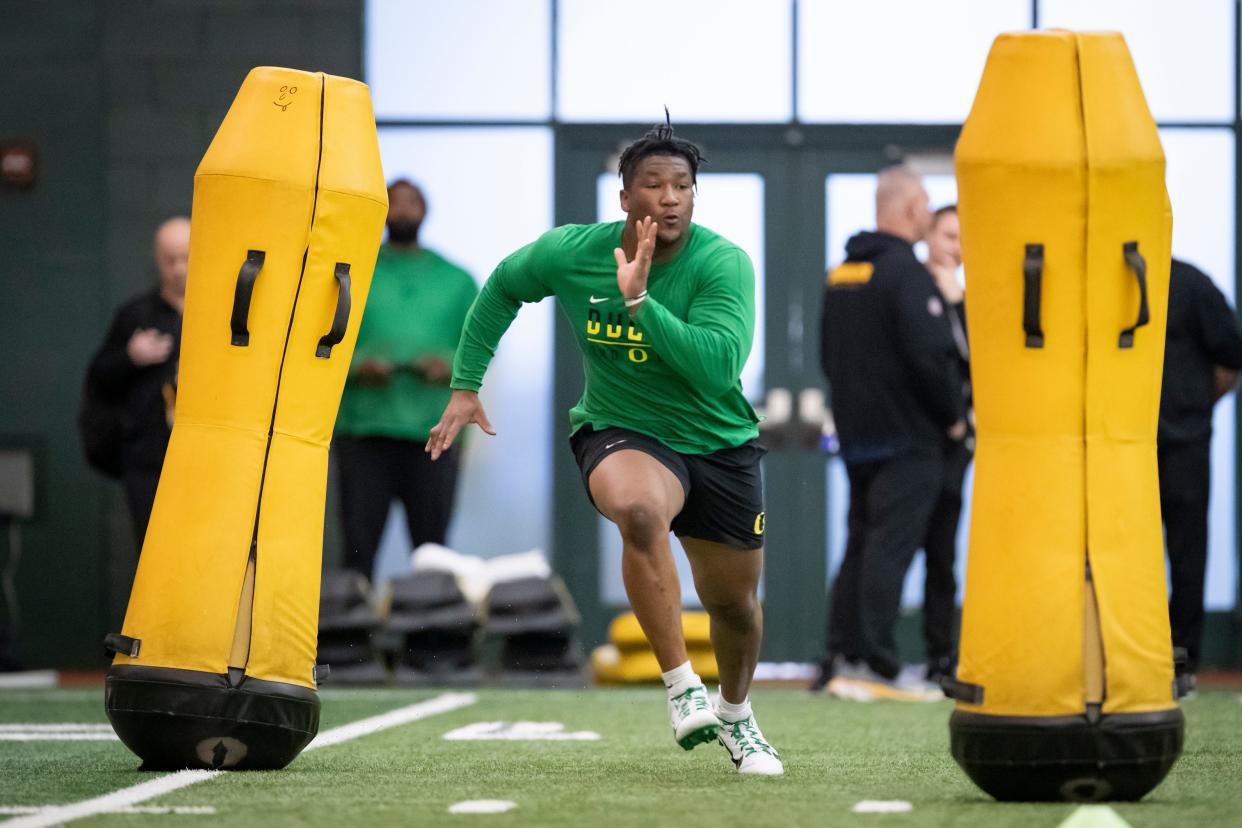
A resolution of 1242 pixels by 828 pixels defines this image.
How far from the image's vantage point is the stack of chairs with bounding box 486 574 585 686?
9609 millimetres

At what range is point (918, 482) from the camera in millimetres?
8617

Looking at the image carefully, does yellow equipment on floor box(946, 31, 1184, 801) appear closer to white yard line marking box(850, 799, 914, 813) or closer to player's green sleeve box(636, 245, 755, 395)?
white yard line marking box(850, 799, 914, 813)

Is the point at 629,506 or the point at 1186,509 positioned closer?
the point at 629,506

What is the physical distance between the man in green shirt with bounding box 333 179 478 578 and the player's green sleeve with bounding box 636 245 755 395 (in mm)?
4119

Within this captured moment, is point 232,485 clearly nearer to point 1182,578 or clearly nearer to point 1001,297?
point 1001,297

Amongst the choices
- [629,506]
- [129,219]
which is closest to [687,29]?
[129,219]

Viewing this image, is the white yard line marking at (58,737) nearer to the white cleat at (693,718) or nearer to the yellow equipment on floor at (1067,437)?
the white cleat at (693,718)

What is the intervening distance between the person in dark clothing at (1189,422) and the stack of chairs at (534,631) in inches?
114

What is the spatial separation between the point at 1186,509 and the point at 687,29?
461 cm

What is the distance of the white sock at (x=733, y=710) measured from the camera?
550 cm

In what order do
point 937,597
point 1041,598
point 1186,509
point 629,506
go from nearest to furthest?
1. point 1041,598
2. point 629,506
3. point 1186,509
4. point 937,597

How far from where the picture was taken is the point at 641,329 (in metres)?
5.21

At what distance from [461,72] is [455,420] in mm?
6478

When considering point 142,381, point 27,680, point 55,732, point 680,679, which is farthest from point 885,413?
point 27,680
